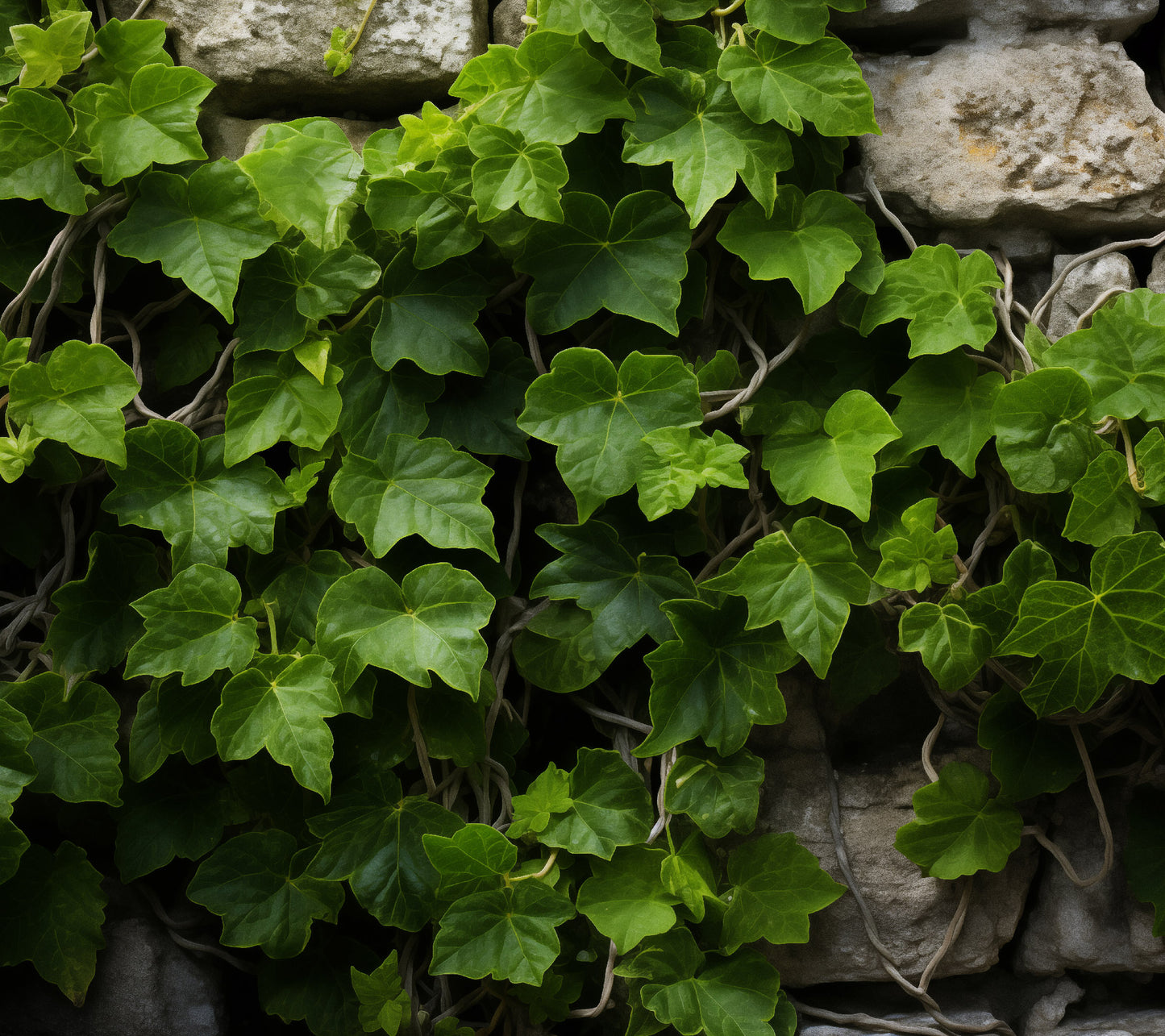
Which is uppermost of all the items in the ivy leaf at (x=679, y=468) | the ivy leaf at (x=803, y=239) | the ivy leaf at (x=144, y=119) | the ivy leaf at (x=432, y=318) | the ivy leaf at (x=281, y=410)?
the ivy leaf at (x=144, y=119)

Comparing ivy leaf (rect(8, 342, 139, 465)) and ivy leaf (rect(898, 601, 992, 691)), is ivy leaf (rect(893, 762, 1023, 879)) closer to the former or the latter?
ivy leaf (rect(898, 601, 992, 691))

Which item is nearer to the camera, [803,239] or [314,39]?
[803,239]

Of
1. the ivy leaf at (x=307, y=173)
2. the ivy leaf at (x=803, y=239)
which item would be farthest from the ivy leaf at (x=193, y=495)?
the ivy leaf at (x=803, y=239)

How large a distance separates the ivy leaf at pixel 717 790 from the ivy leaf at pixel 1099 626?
12.3 inches

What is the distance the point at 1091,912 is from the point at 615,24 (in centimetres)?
121

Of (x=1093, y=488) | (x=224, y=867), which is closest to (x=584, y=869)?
(x=224, y=867)

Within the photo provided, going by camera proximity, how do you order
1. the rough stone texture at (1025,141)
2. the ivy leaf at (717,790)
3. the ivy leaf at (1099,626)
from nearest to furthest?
the ivy leaf at (1099,626), the ivy leaf at (717,790), the rough stone texture at (1025,141)

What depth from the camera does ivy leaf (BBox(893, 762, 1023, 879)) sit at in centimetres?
108

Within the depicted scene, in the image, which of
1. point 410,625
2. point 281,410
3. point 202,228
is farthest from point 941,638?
point 202,228

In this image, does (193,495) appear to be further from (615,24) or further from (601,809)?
(615,24)

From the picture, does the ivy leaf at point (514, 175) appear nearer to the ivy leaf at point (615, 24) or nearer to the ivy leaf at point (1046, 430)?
the ivy leaf at point (615, 24)

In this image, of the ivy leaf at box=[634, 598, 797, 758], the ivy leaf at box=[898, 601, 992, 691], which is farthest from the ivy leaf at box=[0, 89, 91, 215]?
the ivy leaf at box=[898, 601, 992, 691]

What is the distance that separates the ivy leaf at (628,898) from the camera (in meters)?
1.01

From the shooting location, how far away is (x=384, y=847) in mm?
1066
